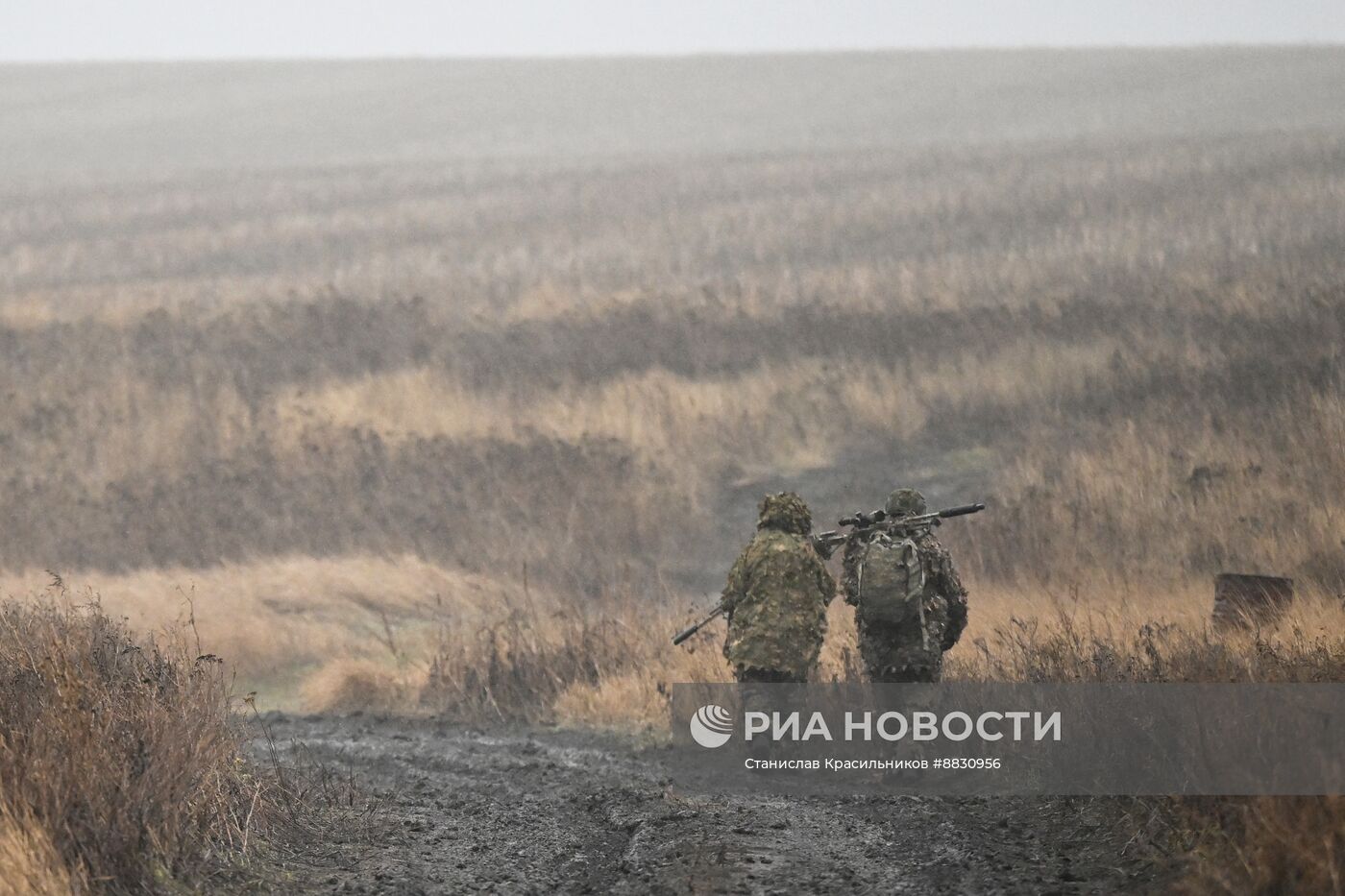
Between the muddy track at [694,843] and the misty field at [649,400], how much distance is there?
114cm

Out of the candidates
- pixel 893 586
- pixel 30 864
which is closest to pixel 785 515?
pixel 893 586

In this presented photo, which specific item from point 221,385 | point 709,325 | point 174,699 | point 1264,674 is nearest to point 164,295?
point 221,385

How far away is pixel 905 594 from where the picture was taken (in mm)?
8922

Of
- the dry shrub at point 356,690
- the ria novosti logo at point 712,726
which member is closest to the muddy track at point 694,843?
the ria novosti logo at point 712,726

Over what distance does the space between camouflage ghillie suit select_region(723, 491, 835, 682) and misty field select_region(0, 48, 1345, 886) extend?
1.24 m

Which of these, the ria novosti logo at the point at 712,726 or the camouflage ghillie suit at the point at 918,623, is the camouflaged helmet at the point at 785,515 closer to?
the camouflage ghillie suit at the point at 918,623

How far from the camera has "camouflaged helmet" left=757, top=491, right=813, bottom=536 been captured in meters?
9.84

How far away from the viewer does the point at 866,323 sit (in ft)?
77.6

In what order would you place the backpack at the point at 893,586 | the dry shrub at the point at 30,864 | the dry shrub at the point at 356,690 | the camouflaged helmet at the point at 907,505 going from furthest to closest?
the dry shrub at the point at 356,690 → the camouflaged helmet at the point at 907,505 → the backpack at the point at 893,586 → the dry shrub at the point at 30,864

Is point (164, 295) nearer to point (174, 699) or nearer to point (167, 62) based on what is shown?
point (174, 699)

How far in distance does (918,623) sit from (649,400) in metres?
13.0

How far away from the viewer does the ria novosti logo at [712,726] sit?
10758mm

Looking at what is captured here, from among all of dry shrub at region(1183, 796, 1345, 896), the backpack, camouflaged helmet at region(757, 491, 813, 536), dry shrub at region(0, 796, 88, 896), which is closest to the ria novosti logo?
camouflaged helmet at region(757, 491, 813, 536)

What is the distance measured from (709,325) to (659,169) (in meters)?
18.1
